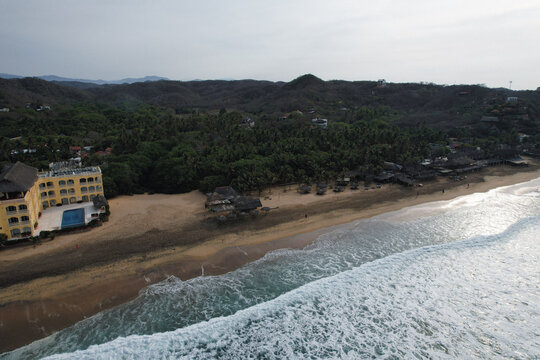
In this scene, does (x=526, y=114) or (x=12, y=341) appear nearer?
(x=12, y=341)

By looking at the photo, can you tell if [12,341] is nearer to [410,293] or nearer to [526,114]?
[410,293]

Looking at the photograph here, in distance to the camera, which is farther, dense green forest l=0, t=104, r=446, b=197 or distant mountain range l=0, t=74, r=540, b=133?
distant mountain range l=0, t=74, r=540, b=133

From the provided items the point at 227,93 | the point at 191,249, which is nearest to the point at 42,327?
the point at 191,249

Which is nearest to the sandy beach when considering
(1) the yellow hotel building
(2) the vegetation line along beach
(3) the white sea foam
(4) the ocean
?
(2) the vegetation line along beach

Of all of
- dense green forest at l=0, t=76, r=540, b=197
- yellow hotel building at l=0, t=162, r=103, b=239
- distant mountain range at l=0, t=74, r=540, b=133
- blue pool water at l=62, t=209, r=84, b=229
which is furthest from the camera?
distant mountain range at l=0, t=74, r=540, b=133

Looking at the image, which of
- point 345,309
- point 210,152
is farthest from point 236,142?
point 345,309

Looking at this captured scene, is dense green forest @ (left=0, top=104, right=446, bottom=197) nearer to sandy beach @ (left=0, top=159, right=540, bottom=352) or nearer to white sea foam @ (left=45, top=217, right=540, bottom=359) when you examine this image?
sandy beach @ (left=0, top=159, right=540, bottom=352)

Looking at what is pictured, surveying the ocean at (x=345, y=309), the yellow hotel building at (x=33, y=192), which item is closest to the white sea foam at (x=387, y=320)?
the ocean at (x=345, y=309)

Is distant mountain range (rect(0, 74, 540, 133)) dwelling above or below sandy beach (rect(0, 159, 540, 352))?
above
